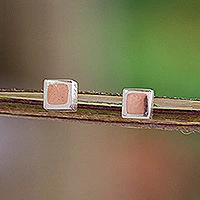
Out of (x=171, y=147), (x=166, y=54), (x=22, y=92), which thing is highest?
(x=166, y=54)

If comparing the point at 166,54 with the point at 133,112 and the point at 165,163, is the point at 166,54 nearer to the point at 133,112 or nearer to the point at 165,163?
the point at 133,112

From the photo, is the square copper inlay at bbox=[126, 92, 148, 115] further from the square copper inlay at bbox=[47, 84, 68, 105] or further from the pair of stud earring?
A: the square copper inlay at bbox=[47, 84, 68, 105]

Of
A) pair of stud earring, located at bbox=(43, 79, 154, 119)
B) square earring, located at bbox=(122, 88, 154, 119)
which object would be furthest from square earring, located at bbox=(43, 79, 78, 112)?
square earring, located at bbox=(122, 88, 154, 119)

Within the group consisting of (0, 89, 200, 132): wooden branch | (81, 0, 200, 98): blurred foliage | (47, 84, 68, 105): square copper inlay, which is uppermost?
(81, 0, 200, 98): blurred foliage

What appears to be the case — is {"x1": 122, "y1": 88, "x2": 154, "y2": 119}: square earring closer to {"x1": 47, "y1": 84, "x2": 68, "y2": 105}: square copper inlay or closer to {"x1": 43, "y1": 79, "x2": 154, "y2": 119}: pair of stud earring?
{"x1": 43, "y1": 79, "x2": 154, "y2": 119}: pair of stud earring

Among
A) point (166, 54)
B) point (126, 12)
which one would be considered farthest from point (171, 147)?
point (126, 12)

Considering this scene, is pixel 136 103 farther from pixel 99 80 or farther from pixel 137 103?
pixel 99 80

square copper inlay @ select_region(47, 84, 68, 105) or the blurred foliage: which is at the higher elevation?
the blurred foliage
